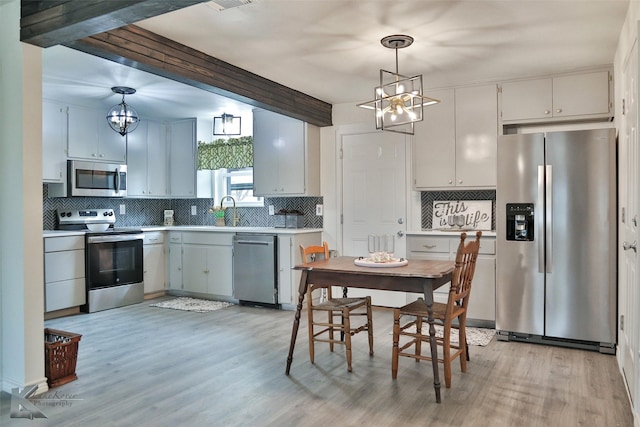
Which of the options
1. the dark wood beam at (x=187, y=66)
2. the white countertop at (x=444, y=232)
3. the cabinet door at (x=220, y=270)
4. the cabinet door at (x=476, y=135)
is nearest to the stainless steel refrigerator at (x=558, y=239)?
the white countertop at (x=444, y=232)

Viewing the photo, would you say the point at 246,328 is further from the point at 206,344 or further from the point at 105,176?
the point at 105,176

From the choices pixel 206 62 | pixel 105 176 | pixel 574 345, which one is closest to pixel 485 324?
pixel 574 345

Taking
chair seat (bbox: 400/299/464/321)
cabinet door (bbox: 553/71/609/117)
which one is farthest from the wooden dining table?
cabinet door (bbox: 553/71/609/117)

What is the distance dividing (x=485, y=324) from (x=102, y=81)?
4308 mm

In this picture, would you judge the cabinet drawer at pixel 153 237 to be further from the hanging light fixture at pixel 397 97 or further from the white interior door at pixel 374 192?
the hanging light fixture at pixel 397 97

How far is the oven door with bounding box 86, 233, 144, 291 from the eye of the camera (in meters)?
5.07

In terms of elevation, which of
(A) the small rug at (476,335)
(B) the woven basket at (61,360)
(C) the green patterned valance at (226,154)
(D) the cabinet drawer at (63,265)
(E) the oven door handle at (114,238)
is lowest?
(A) the small rug at (476,335)

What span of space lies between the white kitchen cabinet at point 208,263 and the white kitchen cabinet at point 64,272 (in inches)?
48.9

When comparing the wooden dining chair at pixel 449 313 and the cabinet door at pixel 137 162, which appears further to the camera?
the cabinet door at pixel 137 162

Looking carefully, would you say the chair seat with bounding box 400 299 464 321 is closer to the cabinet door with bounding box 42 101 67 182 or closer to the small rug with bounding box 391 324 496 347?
the small rug with bounding box 391 324 496 347

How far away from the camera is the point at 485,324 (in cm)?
441

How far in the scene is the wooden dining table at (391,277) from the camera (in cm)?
280

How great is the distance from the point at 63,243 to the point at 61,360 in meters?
2.20

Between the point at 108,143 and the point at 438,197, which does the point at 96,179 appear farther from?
the point at 438,197
